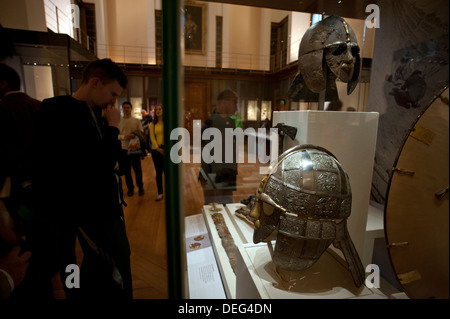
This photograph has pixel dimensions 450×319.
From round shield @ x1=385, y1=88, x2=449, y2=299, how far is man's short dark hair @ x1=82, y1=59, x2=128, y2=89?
1.07 m

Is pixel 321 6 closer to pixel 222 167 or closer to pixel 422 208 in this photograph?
pixel 222 167

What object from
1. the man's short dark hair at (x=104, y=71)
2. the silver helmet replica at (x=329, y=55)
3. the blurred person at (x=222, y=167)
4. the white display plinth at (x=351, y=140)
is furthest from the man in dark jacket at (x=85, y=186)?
the silver helmet replica at (x=329, y=55)

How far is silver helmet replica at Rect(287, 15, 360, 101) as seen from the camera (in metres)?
1.45

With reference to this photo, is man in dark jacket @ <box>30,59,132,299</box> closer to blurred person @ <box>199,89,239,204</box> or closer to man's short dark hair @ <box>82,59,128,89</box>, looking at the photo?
man's short dark hair @ <box>82,59,128,89</box>

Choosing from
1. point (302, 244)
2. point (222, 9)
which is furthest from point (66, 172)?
point (222, 9)

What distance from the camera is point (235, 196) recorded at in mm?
2443

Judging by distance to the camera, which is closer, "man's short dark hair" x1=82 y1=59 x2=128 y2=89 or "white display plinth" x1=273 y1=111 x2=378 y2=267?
"man's short dark hair" x1=82 y1=59 x2=128 y2=89

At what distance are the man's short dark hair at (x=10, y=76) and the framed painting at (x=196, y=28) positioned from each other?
0.61 m

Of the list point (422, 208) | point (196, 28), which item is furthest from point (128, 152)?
point (422, 208)

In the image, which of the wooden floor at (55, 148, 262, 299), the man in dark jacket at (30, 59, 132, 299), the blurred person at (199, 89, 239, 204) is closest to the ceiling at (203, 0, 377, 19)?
the blurred person at (199, 89, 239, 204)

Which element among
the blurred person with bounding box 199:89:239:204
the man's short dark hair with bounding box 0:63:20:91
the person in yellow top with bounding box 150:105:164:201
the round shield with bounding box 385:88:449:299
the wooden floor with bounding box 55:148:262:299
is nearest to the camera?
the person in yellow top with bounding box 150:105:164:201

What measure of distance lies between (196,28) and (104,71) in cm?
43

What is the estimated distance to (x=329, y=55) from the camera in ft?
4.92
